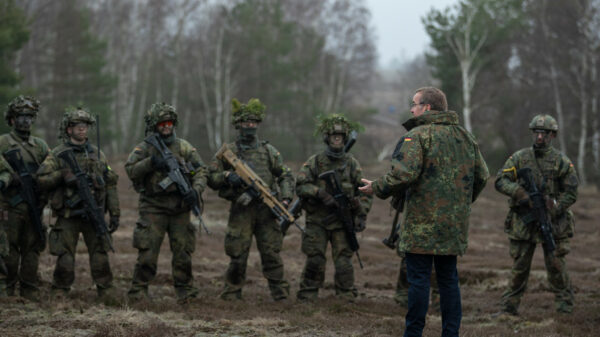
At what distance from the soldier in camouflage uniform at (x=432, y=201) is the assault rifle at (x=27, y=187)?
4640 millimetres

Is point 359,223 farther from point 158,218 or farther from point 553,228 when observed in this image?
point 158,218

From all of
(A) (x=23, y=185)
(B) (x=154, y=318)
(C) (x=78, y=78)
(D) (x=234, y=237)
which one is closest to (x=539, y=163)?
(D) (x=234, y=237)

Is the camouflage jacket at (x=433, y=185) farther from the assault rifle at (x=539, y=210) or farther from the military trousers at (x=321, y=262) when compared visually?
the military trousers at (x=321, y=262)

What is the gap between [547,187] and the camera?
769 centimetres

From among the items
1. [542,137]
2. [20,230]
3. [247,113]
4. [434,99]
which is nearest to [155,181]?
[247,113]

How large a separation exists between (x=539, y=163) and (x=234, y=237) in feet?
13.4

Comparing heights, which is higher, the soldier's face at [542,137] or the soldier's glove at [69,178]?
the soldier's face at [542,137]

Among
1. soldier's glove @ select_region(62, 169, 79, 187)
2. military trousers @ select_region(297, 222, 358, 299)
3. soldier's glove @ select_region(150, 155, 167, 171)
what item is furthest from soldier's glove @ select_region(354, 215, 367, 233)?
soldier's glove @ select_region(62, 169, 79, 187)

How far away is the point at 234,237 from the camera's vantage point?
7.98 metres

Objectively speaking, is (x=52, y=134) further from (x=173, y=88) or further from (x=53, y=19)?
(x=173, y=88)

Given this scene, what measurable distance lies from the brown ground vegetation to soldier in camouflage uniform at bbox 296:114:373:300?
0.30 meters

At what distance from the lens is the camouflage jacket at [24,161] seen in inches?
291

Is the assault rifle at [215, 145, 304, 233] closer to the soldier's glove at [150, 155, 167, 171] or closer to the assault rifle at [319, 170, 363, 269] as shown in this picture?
the assault rifle at [319, 170, 363, 269]

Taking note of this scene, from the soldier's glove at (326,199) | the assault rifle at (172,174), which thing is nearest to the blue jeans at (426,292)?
the soldier's glove at (326,199)
